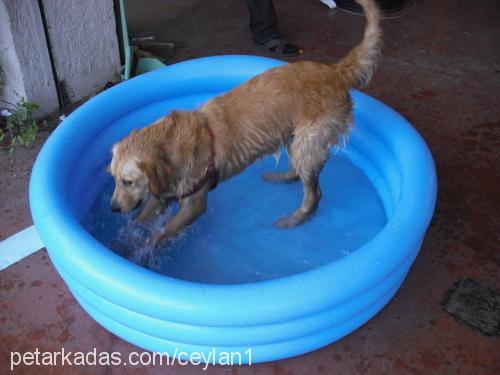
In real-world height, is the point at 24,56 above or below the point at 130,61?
above

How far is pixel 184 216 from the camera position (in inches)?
138

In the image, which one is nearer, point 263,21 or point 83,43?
point 83,43

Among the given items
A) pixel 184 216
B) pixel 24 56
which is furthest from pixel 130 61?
pixel 184 216

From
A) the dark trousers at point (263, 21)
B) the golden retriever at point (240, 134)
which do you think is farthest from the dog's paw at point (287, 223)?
the dark trousers at point (263, 21)

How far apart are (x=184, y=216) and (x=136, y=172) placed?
2.35 ft

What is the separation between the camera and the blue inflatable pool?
8.35ft

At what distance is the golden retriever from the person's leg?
2.67 m

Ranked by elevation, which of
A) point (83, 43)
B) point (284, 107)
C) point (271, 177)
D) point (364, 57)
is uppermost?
point (364, 57)

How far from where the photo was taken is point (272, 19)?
6.23 metres

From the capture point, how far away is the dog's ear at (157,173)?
288 cm

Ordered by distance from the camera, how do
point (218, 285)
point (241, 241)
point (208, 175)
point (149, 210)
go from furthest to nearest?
1. point (241, 241)
2. point (149, 210)
3. point (208, 175)
4. point (218, 285)

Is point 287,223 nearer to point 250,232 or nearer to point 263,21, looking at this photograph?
point 250,232

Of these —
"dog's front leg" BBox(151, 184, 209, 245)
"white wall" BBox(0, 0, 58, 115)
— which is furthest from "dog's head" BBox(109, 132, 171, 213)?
"white wall" BBox(0, 0, 58, 115)

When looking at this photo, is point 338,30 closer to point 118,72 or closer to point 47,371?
point 118,72
